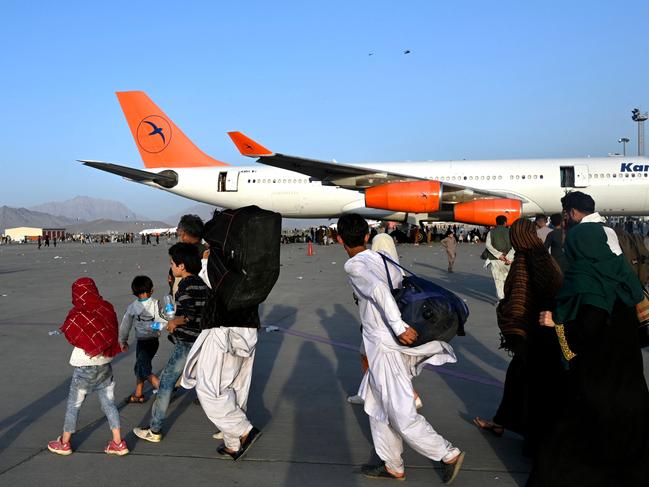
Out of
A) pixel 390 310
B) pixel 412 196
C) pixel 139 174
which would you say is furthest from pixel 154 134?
pixel 390 310

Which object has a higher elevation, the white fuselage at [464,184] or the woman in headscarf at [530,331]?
the white fuselage at [464,184]

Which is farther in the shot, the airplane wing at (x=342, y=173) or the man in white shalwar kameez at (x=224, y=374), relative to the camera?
the airplane wing at (x=342, y=173)

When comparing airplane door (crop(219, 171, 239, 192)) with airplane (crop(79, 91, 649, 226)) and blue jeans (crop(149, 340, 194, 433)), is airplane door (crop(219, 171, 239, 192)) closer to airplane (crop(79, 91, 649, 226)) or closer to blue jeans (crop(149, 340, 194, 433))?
airplane (crop(79, 91, 649, 226))

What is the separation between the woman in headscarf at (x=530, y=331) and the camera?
12.6 ft

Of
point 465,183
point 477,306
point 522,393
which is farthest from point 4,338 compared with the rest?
point 465,183

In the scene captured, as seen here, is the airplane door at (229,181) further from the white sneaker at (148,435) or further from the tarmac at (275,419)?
the white sneaker at (148,435)

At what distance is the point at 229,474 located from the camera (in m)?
Answer: 3.54

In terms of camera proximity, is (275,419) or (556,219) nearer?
(275,419)

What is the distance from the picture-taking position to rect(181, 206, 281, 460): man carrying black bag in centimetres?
378

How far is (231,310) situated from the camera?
3.78 m

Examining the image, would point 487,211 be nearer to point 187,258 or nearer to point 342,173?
point 342,173

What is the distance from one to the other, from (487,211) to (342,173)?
6386 millimetres

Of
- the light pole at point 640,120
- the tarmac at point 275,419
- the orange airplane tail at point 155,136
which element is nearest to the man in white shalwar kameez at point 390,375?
the tarmac at point 275,419

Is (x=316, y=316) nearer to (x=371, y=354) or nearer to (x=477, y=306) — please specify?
(x=477, y=306)
